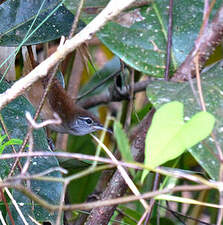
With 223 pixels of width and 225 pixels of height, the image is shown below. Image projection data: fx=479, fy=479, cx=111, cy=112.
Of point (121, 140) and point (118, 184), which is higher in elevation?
point (121, 140)

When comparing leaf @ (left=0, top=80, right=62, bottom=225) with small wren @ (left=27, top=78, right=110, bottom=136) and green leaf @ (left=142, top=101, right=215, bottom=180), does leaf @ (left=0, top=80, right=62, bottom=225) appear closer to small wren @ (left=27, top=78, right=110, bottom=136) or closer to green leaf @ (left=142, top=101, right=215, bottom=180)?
green leaf @ (left=142, top=101, right=215, bottom=180)

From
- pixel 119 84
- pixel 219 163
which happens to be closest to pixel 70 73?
pixel 119 84

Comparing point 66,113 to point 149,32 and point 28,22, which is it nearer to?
point 28,22

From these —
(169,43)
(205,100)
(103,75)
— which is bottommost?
(103,75)

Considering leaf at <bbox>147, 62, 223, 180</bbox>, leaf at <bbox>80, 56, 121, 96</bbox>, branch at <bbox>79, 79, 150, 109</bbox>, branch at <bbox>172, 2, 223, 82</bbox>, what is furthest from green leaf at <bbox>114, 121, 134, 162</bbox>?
leaf at <bbox>80, 56, 121, 96</bbox>

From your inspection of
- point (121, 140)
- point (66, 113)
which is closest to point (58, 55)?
point (121, 140)

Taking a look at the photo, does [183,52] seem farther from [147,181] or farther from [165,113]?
[147,181]

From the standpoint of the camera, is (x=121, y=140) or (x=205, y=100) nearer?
(x=121, y=140)

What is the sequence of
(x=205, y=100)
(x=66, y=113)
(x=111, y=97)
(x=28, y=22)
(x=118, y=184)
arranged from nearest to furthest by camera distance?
(x=205, y=100), (x=118, y=184), (x=28, y=22), (x=111, y=97), (x=66, y=113)
